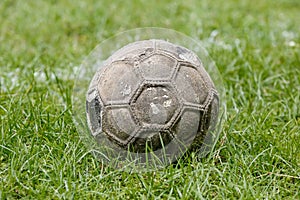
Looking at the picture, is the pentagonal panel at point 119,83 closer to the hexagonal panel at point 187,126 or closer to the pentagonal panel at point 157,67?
the pentagonal panel at point 157,67

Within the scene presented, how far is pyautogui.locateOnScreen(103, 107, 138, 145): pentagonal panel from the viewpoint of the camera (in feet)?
8.76

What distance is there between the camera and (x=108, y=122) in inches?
108

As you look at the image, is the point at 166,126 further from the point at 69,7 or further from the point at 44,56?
the point at 69,7

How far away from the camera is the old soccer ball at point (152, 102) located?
2660mm

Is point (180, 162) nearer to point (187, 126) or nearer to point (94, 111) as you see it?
point (187, 126)

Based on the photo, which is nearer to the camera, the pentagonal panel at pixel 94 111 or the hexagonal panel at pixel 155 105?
the hexagonal panel at pixel 155 105

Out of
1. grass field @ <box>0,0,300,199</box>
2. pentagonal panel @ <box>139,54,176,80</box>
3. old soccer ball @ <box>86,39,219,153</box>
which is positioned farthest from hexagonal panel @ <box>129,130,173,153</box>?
pentagonal panel @ <box>139,54,176,80</box>

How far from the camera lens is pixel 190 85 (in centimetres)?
273

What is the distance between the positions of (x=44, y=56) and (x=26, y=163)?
188cm

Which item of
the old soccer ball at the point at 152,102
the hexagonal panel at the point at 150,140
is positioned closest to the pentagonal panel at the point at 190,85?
the old soccer ball at the point at 152,102

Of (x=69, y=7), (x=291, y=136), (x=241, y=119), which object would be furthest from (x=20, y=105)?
(x=69, y=7)

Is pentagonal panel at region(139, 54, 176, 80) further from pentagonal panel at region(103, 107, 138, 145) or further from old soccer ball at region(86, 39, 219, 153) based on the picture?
pentagonal panel at region(103, 107, 138, 145)

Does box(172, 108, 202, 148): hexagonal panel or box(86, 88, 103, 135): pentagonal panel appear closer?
box(172, 108, 202, 148): hexagonal panel

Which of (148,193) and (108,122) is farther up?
(108,122)
